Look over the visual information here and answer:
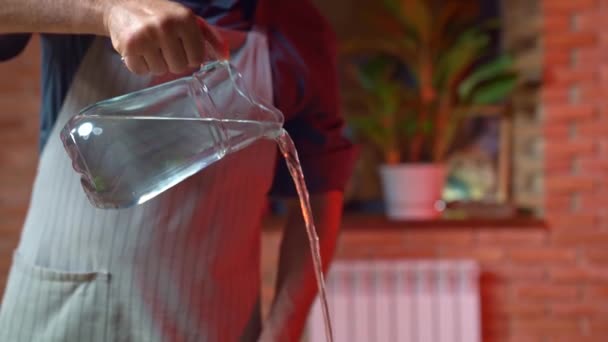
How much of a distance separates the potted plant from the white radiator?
205 millimetres

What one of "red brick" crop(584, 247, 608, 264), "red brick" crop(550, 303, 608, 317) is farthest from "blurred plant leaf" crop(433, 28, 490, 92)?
"red brick" crop(550, 303, 608, 317)

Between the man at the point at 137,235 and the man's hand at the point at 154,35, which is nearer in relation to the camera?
the man's hand at the point at 154,35

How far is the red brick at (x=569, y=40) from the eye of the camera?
226 centimetres

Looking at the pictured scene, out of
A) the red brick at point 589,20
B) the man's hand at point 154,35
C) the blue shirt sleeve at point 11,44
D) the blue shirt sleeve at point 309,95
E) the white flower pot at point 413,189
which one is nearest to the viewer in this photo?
the man's hand at point 154,35

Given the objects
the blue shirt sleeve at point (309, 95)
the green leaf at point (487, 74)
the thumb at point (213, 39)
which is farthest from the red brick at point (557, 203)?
the thumb at point (213, 39)

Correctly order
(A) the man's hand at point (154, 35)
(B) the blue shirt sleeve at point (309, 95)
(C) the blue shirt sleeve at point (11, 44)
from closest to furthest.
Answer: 1. (A) the man's hand at point (154, 35)
2. (C) the blue shirt sleeve at point (11, 44)
3. (B) the blue shirt sleeve at point (309, 95)

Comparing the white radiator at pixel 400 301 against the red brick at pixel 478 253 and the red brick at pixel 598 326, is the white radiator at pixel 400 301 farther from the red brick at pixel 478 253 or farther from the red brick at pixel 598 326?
the red brick at pixel 598 326

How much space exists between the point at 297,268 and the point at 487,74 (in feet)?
5.07

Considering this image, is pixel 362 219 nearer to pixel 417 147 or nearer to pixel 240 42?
pixel 417 147

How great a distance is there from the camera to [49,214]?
810mm

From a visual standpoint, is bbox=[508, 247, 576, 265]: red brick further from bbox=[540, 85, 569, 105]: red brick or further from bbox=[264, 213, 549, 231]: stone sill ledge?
bbox=[540, 85, 569, 105]: red brick

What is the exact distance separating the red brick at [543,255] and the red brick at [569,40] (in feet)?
2.17

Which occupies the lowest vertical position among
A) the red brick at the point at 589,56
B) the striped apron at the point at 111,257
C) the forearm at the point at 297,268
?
the red brick at the point at 589,56

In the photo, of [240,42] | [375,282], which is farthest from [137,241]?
[375,282]
